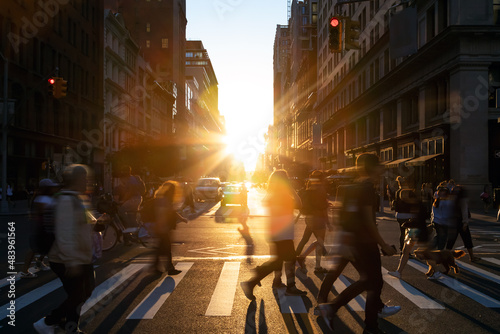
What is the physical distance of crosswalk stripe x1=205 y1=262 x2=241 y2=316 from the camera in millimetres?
6598

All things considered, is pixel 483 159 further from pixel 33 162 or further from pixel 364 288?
pixel 33 162

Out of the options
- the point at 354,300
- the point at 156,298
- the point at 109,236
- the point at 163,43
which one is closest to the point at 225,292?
the point at 156,298

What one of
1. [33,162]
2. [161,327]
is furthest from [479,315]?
[33,162]

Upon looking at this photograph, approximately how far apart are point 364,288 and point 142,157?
51.3 m

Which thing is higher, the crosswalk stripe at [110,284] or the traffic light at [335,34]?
the traffic light at [335,34]

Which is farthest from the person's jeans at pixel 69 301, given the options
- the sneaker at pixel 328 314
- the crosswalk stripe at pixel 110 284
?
the sneaker at pixel 328 314

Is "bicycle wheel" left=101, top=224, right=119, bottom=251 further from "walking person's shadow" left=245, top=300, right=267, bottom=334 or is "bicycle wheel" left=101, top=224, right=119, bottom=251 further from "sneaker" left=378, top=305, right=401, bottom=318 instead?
"sneaker" left=378, top=305, right=401, bottom=318

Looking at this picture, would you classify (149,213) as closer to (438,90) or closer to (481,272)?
(481,272)

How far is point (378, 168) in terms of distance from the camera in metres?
5.64

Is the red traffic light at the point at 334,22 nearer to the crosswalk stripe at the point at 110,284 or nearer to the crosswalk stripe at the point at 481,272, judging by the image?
the crosswalk stripe at the point at 481,272

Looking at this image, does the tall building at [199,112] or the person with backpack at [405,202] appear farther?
the tall building at [199,112]

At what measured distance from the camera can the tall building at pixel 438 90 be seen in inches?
1072

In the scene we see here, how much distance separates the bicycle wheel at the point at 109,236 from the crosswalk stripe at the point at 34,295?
12.0 ft

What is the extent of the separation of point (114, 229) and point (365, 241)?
868 cm
